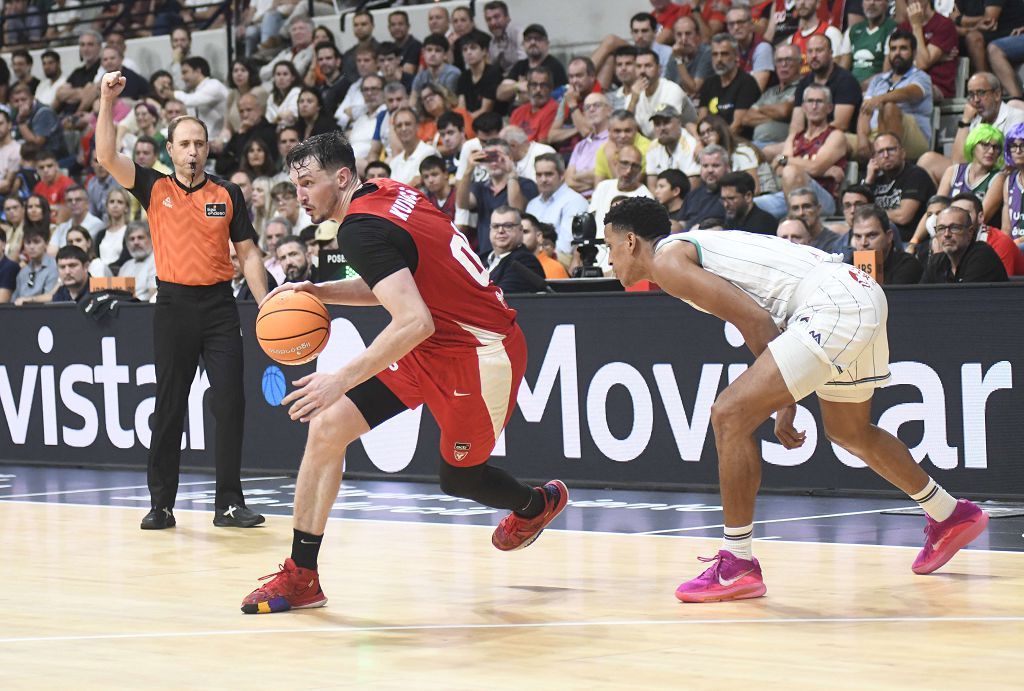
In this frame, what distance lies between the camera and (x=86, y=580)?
269 inches

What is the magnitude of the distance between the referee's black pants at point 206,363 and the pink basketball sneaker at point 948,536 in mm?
4150

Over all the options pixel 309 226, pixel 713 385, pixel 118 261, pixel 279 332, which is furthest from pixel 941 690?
pixel 118 261

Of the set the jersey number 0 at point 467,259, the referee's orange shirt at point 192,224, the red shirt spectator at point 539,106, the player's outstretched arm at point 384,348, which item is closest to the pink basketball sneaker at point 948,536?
the jersey number 0 at point 467,259

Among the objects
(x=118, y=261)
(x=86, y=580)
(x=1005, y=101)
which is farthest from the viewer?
(x=118, y=261)

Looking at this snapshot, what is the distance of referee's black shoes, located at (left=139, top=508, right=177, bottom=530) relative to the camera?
28.9 ft

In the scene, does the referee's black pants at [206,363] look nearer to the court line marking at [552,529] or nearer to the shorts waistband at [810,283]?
the court line marking at [552,529]

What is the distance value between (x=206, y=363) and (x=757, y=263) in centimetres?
397

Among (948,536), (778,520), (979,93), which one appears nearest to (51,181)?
(979,93)

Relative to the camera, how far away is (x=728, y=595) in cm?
585

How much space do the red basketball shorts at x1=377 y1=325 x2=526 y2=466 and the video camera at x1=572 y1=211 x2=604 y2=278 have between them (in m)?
4.98

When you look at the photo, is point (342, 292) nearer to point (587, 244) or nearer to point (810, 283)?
point (810, 283)

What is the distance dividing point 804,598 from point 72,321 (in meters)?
8.25

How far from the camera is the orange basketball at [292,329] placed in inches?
229

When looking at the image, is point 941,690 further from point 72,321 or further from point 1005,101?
point 72,321
